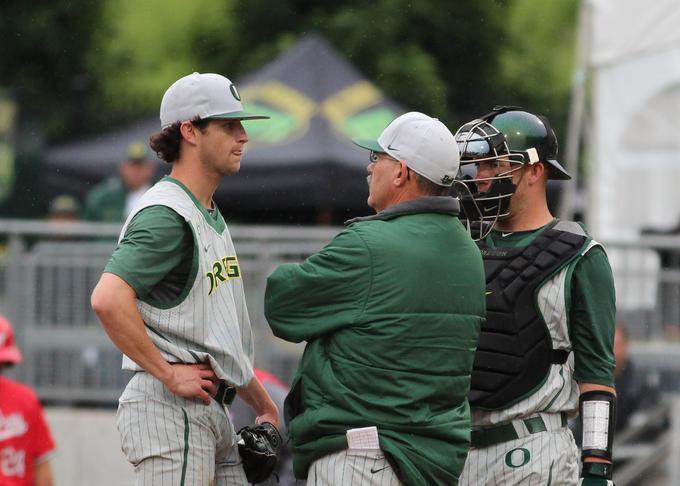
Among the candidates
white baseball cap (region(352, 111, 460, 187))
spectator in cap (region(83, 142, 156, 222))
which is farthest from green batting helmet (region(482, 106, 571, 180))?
spectator in cap (region(83, 142, 156, 222))

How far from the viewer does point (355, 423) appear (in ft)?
14.7

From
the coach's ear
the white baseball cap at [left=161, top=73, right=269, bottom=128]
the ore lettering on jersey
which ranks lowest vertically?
the ore lettering on jersey

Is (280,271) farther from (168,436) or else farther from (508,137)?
(508,137)

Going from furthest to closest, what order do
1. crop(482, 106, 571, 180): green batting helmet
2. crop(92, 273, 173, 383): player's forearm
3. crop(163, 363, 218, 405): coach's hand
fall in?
crop(482, 106, 571, 180): green batting helmet, crop(163, 363, 218, 405): coach's hand, crop(92, 273, 173, 383): player's forearm

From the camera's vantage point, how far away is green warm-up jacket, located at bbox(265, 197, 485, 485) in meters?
4.45

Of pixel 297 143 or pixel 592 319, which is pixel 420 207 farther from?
pixel 297 143

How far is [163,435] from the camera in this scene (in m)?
4.59

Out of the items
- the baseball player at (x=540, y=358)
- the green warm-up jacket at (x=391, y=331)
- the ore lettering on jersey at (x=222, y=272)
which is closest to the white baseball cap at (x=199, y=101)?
the ore lettering on jersey at (x=222, y=272)

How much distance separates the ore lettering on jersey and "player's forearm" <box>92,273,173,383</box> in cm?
31

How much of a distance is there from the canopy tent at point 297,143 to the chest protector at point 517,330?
9.31 m

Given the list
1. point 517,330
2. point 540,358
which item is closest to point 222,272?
point 517,330

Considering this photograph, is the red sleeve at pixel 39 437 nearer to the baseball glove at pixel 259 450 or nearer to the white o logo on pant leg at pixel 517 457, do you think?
the baseball glove at pixel 259 450

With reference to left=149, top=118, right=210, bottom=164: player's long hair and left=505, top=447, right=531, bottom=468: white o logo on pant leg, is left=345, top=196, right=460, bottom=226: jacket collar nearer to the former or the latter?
left=149, top=118, right=210, bottom=164: player's long hair

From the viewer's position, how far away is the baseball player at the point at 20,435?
23.1ft
